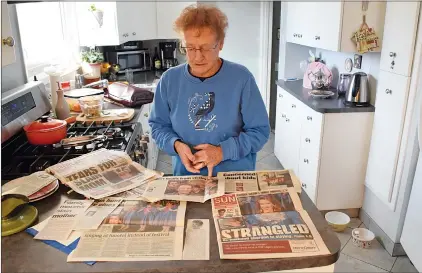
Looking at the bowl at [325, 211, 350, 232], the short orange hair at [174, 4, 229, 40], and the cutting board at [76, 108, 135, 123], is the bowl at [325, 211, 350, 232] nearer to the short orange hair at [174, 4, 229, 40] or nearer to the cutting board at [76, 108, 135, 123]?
the cutting board at [76, 108, 135, 123]

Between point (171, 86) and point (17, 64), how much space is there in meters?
1.13

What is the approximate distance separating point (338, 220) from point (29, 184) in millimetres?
2189

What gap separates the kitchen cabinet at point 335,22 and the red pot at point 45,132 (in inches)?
78.4

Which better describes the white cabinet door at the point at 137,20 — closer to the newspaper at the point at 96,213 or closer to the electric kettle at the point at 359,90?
the electric kettle at the point at 359,90

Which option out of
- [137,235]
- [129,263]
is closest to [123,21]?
[137,235]

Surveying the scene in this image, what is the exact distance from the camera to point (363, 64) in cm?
294

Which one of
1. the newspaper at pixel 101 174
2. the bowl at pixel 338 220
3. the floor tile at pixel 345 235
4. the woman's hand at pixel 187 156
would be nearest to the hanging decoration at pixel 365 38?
the bowl at pixel 338 220

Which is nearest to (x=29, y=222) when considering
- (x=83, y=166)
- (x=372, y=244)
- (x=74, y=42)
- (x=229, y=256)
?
(x=83, y=166)

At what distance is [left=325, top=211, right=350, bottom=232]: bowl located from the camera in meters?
2.70

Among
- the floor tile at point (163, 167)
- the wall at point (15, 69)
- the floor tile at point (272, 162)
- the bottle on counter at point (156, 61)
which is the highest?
the wall at point (15, 69)

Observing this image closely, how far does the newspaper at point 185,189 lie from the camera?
124 cm

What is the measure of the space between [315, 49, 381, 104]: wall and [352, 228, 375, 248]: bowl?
0.95 meters

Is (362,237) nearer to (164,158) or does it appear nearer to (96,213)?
(96,213)

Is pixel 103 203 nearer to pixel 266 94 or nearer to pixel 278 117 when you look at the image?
pixel 278 117
